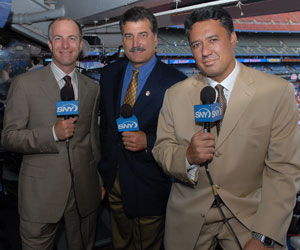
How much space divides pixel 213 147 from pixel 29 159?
0.99 meters

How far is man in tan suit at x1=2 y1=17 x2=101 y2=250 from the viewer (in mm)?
1388

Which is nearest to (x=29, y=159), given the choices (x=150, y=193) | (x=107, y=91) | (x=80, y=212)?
(x=80, y=212)

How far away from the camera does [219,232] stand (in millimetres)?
1104

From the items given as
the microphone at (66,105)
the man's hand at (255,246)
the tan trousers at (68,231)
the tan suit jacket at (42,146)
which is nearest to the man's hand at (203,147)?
the man's hand at (255,246)

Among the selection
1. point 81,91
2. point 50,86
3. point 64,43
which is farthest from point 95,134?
point 64,43

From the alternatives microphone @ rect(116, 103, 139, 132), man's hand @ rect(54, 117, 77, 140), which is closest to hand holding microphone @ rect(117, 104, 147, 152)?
microphone @ rect(116, 103, 139, 132)

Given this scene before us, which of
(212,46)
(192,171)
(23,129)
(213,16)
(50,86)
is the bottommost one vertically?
(192,171)

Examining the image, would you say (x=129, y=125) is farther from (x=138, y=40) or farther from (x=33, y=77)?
(x=33, y=77)

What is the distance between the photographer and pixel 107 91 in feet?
5.35

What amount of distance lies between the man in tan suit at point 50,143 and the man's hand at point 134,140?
0.87 feet

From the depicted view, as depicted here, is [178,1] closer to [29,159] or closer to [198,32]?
[198,32]

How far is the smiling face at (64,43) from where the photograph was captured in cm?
145

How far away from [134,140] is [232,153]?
21.2 inches

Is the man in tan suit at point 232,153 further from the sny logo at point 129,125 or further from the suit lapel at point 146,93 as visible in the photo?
the suit lapel at point 146,93
